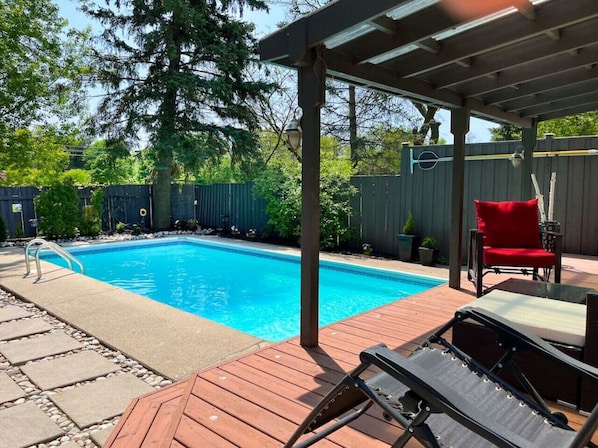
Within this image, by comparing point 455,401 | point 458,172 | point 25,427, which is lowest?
point 25,427

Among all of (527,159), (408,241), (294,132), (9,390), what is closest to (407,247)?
(408,241)

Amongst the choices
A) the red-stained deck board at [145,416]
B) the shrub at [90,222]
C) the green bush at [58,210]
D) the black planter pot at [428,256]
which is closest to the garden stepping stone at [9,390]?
the red-stained deck board at [145,416]

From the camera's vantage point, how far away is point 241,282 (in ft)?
24.6

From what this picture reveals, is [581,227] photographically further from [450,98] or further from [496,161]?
[450,98]

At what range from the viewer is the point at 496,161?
7215mm

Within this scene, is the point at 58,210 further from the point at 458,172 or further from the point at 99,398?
the point at 458,172

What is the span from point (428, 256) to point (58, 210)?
8.90m

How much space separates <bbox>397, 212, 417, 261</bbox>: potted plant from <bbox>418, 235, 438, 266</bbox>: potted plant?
27cm

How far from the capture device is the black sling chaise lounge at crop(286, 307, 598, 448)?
1.14 metres

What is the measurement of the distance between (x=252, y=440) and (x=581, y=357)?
165 centimetres

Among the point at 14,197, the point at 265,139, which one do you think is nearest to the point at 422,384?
the point at 14,197

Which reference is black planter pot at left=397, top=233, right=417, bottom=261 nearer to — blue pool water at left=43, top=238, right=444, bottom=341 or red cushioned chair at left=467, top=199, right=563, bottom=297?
blue pool water at left=43, top=238, right=444, bottom=341

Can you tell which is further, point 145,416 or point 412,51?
point 412,51

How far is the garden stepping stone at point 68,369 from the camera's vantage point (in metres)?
2.75
